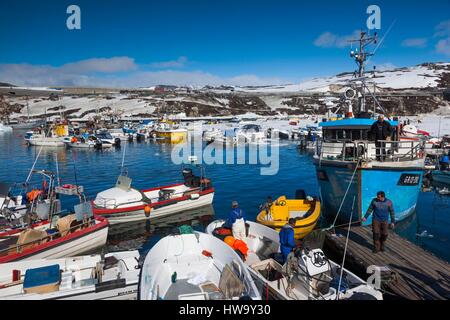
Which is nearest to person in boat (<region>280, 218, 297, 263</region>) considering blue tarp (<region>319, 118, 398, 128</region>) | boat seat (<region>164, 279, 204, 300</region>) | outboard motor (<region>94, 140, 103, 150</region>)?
boat seat (<region>164, 279, 204, 300</region>)

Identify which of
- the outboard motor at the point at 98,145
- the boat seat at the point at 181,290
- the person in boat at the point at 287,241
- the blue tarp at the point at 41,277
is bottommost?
the boat seat at the point at 181,290

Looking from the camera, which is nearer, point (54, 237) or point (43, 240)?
point (43, 240)

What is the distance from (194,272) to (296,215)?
28.3 feet

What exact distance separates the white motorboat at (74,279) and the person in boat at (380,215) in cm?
865

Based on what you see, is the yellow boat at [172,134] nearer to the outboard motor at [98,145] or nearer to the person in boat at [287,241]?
the outboard motor at [98,145]

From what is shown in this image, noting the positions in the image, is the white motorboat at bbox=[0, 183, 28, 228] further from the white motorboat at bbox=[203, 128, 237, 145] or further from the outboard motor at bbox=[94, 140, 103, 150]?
the white motorboat at bbox=[203, 128, 237, 145]

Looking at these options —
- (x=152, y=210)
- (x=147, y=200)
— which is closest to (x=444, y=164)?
(x=152, y=210)

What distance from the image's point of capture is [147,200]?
18734 millimetres

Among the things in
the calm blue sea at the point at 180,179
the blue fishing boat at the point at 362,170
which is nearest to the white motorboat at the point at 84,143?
the calm blue sea at the point at 180,179

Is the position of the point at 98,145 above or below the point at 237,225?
above

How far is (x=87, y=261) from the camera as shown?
11242 millimetres

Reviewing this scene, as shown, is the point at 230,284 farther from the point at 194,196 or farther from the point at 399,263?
the point at 194,196

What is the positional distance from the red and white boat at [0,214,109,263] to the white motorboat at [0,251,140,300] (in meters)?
1.35

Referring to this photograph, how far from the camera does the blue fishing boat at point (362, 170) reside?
1448cm
